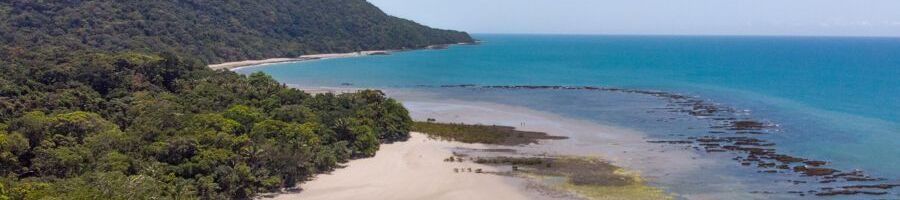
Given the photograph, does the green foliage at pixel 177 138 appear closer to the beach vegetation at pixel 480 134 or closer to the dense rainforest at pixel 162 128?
the dense rainforest at pixel 162 128

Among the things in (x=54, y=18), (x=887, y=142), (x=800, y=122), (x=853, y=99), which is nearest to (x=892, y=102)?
(x=853, y=99)

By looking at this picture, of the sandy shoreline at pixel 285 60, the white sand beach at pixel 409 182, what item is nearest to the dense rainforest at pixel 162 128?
the white sand beach at pixel 409 182

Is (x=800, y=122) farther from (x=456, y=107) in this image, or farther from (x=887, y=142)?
(x=456, y=107)

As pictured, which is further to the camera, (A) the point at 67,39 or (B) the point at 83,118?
(A) the point at 67,39

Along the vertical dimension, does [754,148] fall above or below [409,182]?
above

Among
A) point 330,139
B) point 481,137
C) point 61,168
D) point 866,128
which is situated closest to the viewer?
point 61,168

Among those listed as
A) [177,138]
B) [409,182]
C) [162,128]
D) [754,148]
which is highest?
[177,138]

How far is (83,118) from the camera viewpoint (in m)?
35.1

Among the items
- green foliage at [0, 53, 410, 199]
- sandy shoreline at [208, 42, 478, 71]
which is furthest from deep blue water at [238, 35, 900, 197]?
green foliage at [0, 53, 410, 199]

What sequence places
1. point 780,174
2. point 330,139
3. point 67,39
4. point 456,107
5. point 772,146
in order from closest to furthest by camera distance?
point 780,174 → point 330,139 → point 772,146 → point 456,107 → point 67,39

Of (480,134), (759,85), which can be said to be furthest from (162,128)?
(759,85)

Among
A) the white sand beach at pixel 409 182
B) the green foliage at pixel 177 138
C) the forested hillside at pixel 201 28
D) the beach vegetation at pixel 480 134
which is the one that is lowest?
the beach vegetation at pixel 480 134

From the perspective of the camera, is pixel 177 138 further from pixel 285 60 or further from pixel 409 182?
pixel 285 60

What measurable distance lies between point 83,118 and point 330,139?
1375 cm
